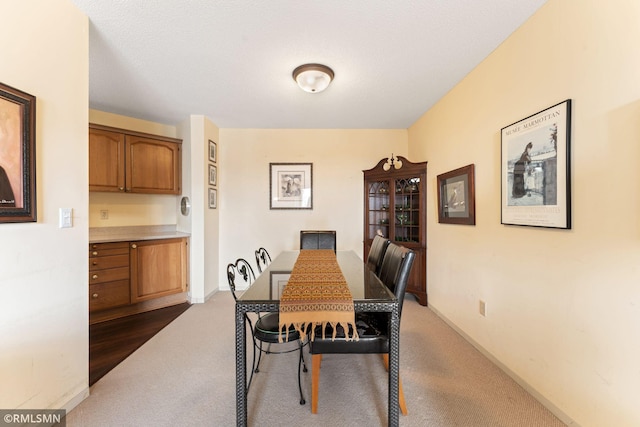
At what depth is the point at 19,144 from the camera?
1.26 metres

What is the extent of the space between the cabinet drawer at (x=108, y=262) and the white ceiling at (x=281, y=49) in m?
1.75

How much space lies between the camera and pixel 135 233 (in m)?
3.33

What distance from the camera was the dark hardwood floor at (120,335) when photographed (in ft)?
6.51

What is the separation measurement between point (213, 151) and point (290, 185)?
1191 mm

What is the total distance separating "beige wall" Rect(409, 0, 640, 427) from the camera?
3.79 ft

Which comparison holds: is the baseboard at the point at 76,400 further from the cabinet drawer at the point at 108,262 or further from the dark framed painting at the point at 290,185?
the dark framed painting at the point at 290,185

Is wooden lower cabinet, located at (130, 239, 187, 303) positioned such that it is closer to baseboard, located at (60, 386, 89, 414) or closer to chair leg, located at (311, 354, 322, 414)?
baseboard, located at (60, 386, 89, 414)

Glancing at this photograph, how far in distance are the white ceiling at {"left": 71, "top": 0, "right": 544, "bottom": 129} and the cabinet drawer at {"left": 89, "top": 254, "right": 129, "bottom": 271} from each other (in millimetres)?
1752

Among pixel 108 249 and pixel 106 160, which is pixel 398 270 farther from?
pixel 106 160

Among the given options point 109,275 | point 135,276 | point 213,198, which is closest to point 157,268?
point 135,276

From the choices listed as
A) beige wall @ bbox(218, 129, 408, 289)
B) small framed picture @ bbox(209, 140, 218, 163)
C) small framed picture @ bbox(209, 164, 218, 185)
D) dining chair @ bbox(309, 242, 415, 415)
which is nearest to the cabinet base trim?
beige wall @ bbox(218, 129, 408, 289)

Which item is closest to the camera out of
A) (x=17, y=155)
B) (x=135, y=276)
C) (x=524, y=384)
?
(x=17, y=155)

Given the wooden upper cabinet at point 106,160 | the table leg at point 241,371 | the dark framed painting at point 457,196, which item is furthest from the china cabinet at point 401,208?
the wooden upper cabinet at point 106,160

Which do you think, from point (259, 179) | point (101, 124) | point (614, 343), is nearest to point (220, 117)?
point (259, 179)
